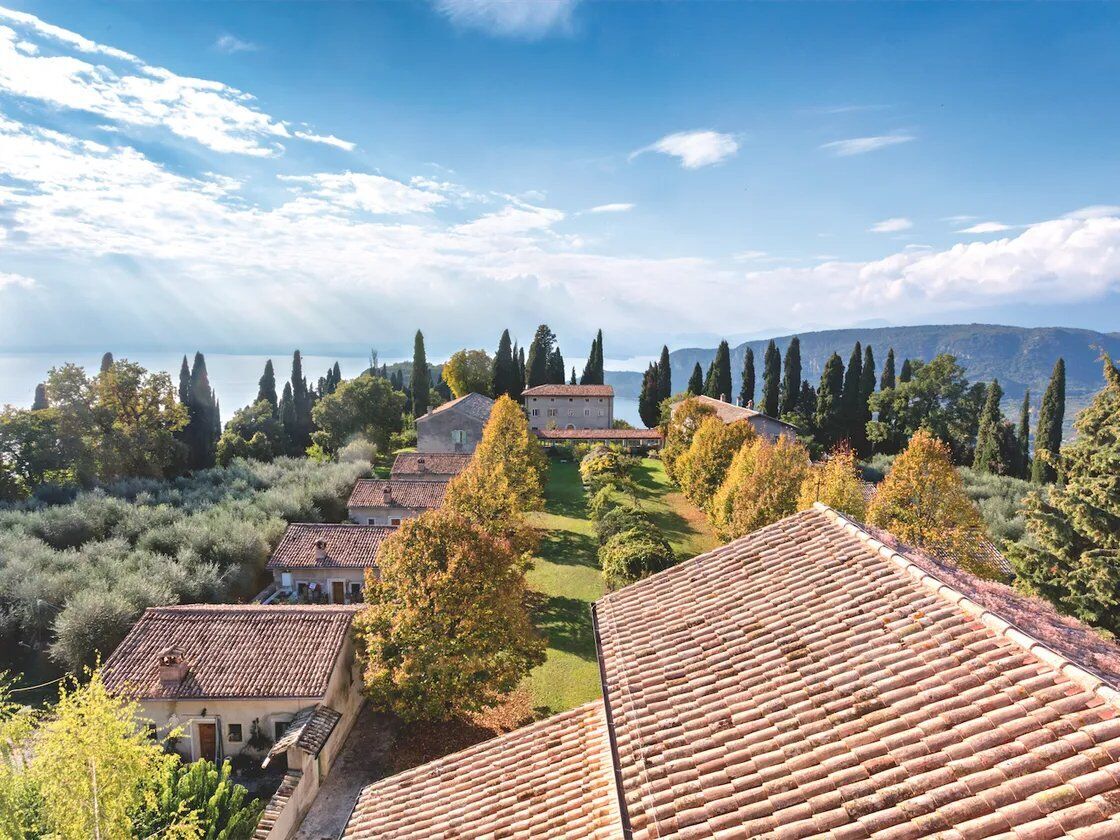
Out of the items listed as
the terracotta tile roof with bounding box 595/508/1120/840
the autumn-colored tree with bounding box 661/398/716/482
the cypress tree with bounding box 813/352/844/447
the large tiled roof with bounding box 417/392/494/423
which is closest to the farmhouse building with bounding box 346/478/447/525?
the large tiled roof with bounding box 417/392/494/423

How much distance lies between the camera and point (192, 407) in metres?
57.8

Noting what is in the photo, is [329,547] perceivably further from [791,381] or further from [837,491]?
[791,381]

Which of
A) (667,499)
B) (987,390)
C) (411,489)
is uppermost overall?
(987,390)

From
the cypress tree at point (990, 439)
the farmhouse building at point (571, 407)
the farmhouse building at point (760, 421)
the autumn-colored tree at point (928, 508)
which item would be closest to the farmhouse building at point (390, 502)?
the autumn-colored tree at point (928, 508)

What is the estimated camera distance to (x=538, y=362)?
281 feet

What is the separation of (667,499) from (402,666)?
32613 millimetres

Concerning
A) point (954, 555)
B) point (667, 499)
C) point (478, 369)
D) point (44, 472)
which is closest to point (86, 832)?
point (954, 555)

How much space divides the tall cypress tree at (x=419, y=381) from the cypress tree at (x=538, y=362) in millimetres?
15207

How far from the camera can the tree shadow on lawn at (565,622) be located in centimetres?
2352

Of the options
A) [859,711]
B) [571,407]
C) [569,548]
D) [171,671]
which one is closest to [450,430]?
[571,407]

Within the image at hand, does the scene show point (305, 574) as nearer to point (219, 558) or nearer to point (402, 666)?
point (219, 558)

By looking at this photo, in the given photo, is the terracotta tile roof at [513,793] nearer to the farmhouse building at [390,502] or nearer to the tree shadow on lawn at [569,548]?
the tree shadow on lawn at [569,548]

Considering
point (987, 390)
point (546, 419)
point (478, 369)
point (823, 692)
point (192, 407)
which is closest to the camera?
point (823, 692)

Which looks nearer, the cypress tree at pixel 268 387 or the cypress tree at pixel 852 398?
the cypress tree at pixel 852 398
